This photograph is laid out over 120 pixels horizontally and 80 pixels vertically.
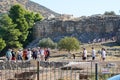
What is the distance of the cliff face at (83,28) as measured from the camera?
2630 inches

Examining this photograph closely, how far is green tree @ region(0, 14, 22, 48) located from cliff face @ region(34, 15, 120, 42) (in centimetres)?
897

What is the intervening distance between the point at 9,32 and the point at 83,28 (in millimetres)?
12906

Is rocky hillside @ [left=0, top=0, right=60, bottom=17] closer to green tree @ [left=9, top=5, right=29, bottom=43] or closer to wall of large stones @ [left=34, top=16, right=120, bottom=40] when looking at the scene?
wall of large stones @ [left=34, top=16, right=120, bottom=40]

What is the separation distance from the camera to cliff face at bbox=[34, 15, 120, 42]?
6681 centimetres

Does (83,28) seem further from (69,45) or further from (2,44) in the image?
(69,45)

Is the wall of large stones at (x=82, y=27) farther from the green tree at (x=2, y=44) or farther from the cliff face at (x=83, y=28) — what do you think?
the green tree at (x=2, y=44)

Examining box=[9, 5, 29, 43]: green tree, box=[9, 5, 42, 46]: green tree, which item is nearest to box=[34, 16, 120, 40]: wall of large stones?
box=[9, 5, 42, 46]: green tree

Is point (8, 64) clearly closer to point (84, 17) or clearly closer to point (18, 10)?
point (18, 10)

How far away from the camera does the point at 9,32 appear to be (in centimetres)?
5884

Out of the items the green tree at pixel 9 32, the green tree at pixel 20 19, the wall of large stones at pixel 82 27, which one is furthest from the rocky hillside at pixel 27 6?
the green tree at pixel 9 32

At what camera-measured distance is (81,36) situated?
66312 millimetres

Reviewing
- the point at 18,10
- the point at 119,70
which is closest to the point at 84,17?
the point at 18,10

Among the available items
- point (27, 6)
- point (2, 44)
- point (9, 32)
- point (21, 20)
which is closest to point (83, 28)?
point (21, 20)

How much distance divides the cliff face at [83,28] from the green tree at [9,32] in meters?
8.97
